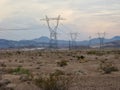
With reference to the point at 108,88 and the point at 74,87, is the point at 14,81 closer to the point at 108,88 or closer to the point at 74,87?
the point at 74,87

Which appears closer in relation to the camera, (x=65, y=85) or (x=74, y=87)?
(x=65, y=85)

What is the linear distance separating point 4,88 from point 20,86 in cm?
288

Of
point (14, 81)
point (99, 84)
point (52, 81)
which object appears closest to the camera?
point (52, 81)

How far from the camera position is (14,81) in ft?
114

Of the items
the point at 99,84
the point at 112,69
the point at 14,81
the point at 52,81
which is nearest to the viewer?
the point at 52,81

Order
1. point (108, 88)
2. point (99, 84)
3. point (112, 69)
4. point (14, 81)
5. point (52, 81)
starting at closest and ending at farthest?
point (52, 81)
point (108, 88)
point (99, 84)
point (14, 81)
point (112, 69)

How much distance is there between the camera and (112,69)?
43688 mm

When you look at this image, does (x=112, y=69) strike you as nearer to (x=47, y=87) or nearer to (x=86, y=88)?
(x=86, y=88)

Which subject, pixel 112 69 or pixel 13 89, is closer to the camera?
pixel 13 89

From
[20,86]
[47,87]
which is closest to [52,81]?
[47,87]

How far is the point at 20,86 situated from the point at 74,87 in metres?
4.45

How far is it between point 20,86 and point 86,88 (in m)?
5.43

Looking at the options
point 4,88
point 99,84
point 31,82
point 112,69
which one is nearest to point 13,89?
point 4,88

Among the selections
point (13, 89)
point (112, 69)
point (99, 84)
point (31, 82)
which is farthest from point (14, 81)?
point (112, 69)
